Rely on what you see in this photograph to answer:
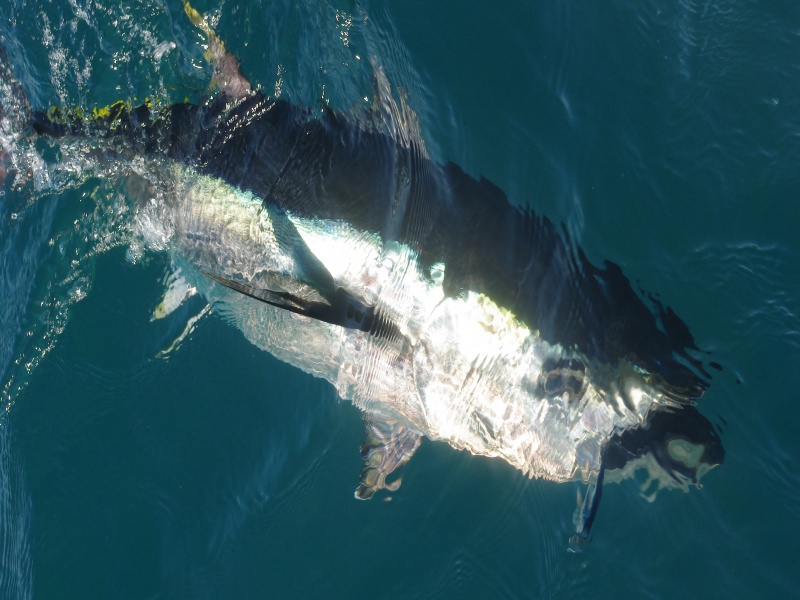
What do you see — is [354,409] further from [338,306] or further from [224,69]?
[224,69]

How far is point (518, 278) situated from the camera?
3156 mm

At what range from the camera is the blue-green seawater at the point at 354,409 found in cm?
315

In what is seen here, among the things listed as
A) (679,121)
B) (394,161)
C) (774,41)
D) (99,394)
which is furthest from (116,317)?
(774,41)

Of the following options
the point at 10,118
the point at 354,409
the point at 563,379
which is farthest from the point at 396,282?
the point at 10,118

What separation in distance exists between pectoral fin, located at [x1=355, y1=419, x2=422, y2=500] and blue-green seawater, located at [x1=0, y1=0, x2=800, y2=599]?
92 millimetres

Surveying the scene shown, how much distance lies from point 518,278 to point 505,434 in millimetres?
680

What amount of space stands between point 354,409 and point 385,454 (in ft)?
1.11

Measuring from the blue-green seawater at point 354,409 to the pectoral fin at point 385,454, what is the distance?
9 centimetres

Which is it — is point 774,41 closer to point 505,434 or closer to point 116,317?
point 505,434

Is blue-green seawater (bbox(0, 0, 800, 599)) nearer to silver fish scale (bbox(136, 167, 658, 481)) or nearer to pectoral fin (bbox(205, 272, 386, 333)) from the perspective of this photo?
silver fish scale (bbox(136, 167, 658, 481))

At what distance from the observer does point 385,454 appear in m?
3.44

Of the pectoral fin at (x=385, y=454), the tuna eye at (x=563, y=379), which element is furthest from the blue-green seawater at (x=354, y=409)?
the tuna eye at (x=563, y=379)

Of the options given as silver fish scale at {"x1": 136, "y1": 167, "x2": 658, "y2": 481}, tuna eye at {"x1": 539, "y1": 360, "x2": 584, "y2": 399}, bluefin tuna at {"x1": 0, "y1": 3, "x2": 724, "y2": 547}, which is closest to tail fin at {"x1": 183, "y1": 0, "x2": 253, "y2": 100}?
bluefin tuna at {"x1": 0, "y1": 3, "x2": 724, "y2": 547}

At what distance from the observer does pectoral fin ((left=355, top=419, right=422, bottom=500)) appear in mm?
3432
